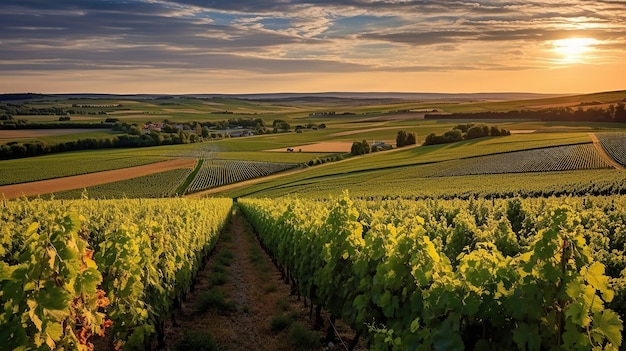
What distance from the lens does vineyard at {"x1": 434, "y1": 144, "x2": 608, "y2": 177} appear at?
160 ft

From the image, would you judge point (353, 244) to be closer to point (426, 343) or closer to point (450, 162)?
point (426, 343)

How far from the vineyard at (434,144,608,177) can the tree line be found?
22188mm

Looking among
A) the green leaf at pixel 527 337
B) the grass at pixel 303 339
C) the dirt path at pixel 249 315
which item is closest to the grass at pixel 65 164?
the dirt path at pixel 249 315

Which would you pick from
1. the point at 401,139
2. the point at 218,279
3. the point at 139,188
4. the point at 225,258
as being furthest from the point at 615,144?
the point at 218,279

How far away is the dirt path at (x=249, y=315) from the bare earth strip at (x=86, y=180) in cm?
3247

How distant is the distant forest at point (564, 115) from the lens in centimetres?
8869

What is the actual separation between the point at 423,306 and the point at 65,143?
8286 centimetres

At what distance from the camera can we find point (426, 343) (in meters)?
4.85

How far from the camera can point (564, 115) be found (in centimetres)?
10056

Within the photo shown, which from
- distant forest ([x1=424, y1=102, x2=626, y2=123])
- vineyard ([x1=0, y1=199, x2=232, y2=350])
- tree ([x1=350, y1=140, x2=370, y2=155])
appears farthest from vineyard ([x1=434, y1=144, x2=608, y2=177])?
vineyard ([x1=0, y1=199, x2=232, y2=350])

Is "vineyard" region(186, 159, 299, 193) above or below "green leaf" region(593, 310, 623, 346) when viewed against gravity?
below

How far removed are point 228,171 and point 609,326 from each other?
64.8 m

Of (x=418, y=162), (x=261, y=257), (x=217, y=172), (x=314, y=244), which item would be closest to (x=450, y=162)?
(x=418, y=162)

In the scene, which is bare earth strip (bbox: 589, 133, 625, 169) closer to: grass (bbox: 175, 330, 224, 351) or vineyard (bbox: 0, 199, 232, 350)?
grass (bbox: 175, 330, 224, 351)
